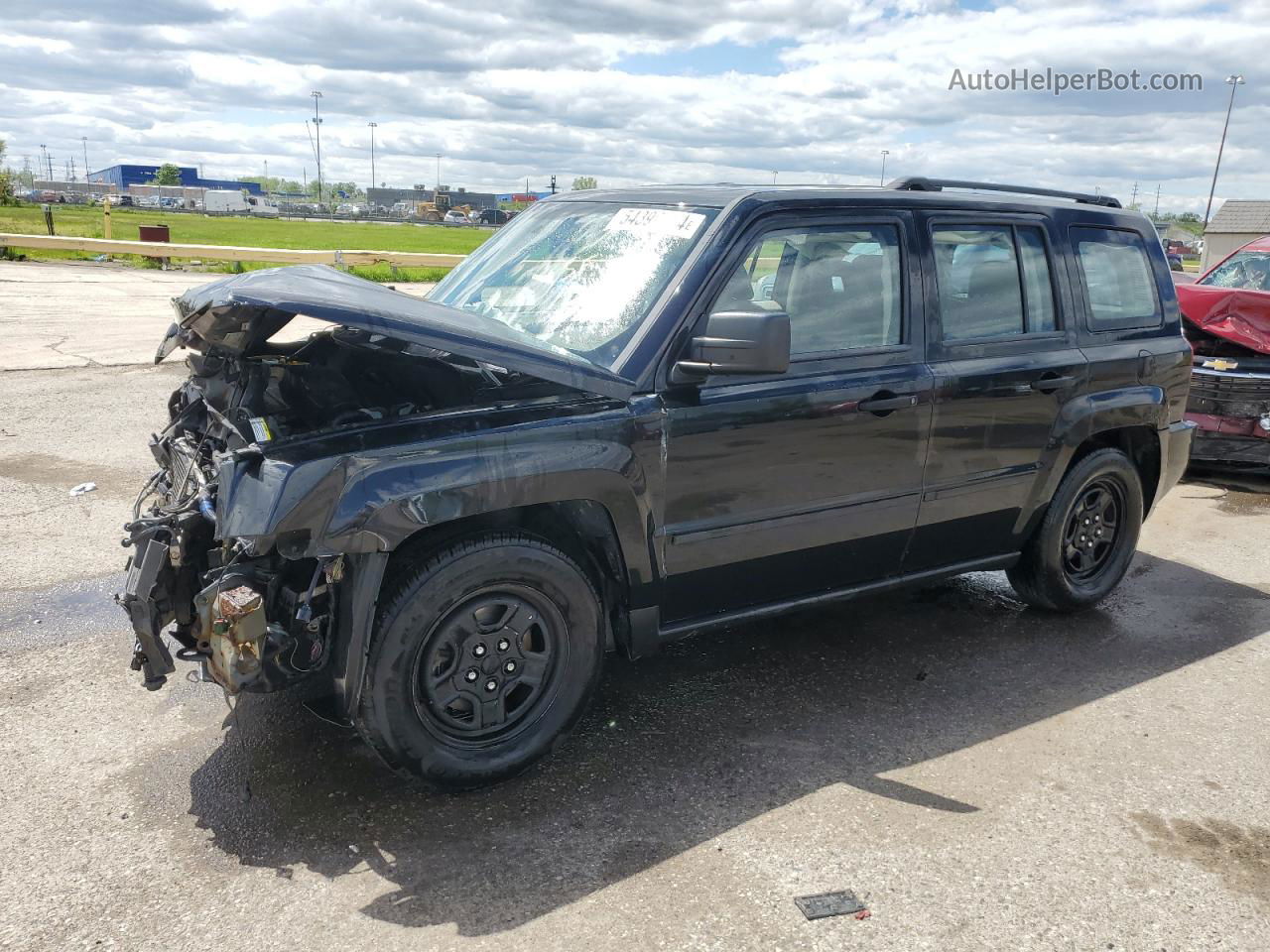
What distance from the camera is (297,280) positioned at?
323 cm

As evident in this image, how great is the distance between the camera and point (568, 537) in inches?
138

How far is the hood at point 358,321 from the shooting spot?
2941 millimetres

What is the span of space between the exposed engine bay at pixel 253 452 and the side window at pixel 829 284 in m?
0.97

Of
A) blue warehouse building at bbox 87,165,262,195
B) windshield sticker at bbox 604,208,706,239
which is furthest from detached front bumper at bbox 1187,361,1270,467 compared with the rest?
blue warehouse building at bbox 87,165,262,195

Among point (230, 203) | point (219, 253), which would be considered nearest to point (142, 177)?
point (230, 203)

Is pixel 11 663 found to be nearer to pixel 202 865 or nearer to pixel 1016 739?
pixel 202 865

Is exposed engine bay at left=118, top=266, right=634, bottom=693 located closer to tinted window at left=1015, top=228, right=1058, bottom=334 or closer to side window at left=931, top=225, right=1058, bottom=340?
side window at left=931, top=225, right=1058, bottom=340

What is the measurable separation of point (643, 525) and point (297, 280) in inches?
54.1

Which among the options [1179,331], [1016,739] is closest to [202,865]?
[1016,739]

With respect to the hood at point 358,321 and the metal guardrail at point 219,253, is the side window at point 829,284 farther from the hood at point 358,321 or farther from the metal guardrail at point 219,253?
the metal guardrail at point 219,253

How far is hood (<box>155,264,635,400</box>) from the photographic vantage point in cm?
294

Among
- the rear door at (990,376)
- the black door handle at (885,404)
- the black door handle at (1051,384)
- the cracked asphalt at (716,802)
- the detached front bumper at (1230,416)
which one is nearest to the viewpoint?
the cracked asphalt at (716,802)

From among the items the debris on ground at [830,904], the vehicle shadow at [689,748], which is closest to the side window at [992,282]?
the vehicle shadow at [689,748]


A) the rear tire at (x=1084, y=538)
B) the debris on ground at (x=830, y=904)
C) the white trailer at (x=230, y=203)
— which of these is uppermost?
the white trailer at (x=230, y=203)
